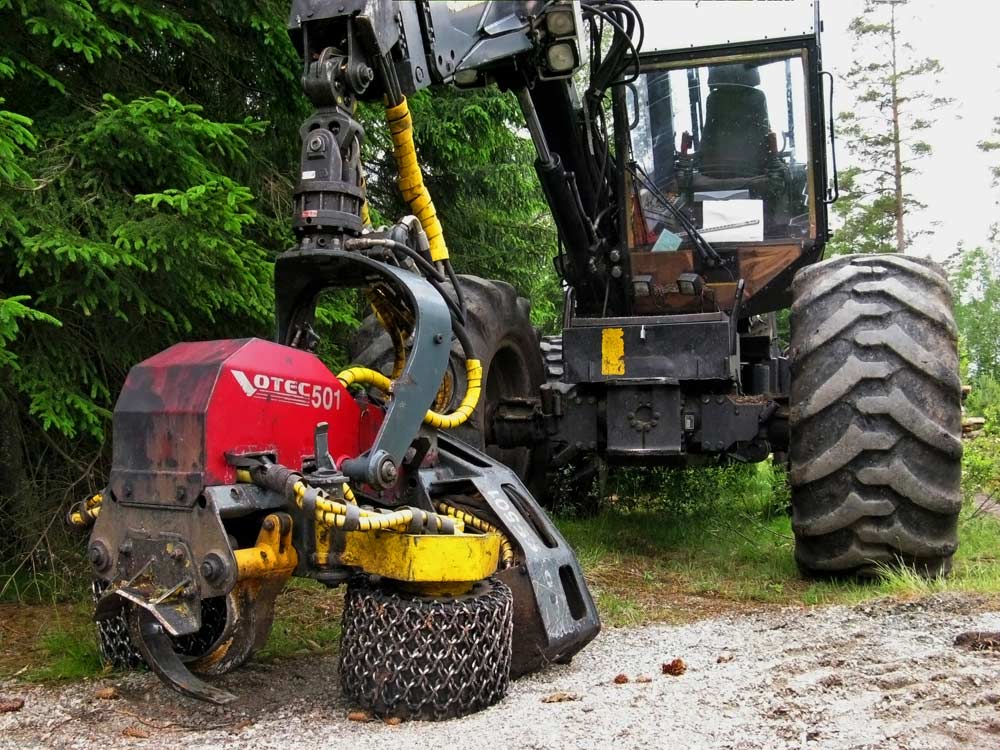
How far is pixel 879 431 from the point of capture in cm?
432

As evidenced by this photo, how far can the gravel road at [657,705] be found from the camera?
8.53ft

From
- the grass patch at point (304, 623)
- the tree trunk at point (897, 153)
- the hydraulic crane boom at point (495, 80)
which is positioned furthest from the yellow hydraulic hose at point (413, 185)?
the tree trunk at point (897, 153)

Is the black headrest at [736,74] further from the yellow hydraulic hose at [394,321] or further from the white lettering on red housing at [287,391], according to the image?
the white lettering on red housing at [287,391]

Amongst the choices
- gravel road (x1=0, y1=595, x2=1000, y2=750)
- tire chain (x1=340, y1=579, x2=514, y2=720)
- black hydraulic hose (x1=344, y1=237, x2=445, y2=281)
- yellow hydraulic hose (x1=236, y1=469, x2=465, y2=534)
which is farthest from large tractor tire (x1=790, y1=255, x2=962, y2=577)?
yellow hydraulic hose (x1=236, y1=469, x2=465, y2=534)

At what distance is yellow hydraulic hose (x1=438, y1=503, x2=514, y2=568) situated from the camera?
3406 mm

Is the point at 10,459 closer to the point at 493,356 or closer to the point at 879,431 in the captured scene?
the point at 493,356

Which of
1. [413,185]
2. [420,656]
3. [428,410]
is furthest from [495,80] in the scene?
[420,656]

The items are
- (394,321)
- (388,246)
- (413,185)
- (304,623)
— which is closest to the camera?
(388,246)

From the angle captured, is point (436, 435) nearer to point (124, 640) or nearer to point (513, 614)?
point (513, 614)

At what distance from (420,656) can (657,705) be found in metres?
0.68

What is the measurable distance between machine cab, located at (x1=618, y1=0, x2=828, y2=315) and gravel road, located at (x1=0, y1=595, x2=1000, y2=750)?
2.58 meters

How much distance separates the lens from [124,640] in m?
3.40

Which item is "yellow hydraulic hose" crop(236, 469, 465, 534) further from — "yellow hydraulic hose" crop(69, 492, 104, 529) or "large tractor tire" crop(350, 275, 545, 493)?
"large tractor tire" crop(350, 275, 545, 493)

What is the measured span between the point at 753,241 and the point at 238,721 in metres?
4.03
